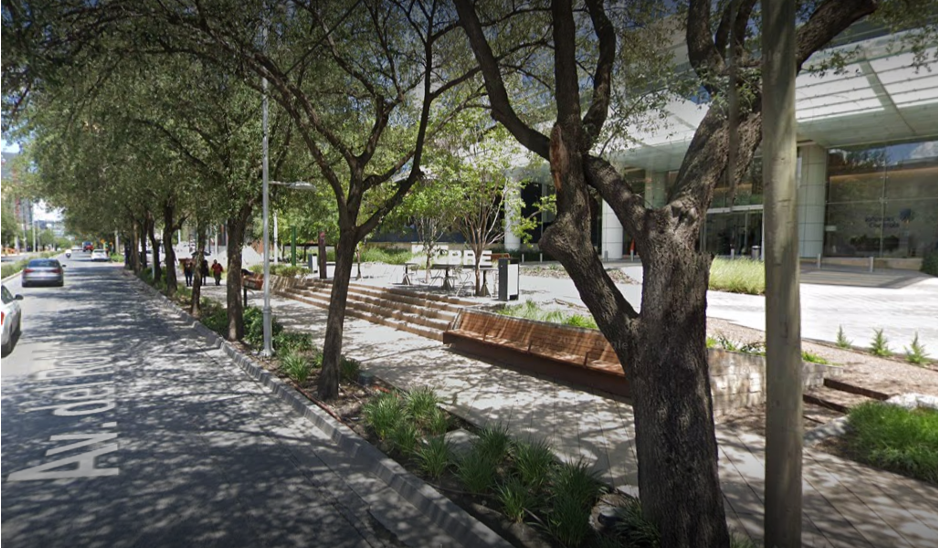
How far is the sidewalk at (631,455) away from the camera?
427cm

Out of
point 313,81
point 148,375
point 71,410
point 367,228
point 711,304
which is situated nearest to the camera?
point 71,410

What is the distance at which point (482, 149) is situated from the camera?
16.1 m

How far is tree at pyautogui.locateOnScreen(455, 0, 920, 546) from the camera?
3.78 m

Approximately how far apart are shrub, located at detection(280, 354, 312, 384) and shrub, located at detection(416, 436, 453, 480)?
151 inches

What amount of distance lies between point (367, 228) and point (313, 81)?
12.5 feet

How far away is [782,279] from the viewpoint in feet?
11.3

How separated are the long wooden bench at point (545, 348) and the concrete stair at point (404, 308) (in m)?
1.66

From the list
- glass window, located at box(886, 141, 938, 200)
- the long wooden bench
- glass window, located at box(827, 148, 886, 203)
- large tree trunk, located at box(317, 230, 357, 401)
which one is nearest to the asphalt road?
large tree trunk, located at box(317, 230, 357, 401)

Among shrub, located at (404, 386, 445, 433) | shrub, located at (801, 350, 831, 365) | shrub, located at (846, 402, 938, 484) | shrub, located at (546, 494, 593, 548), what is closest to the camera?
shrub, located at (546, 494, 593, 548)

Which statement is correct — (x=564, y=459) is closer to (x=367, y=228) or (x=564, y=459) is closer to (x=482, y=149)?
(x=367, y=228)

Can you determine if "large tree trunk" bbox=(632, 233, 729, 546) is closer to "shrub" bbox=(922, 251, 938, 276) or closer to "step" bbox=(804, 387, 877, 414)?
"step" bbox=(804, 387, 877, 414)

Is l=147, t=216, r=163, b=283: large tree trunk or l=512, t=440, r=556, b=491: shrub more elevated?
l=147, t=216, r=163, b=283: large tree trunk

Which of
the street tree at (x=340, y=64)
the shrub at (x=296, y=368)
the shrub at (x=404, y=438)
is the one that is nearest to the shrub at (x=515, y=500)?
the shrub at (x=404, y=438)

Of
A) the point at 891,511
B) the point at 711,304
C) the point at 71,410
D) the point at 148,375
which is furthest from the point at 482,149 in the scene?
the point at 891,511
